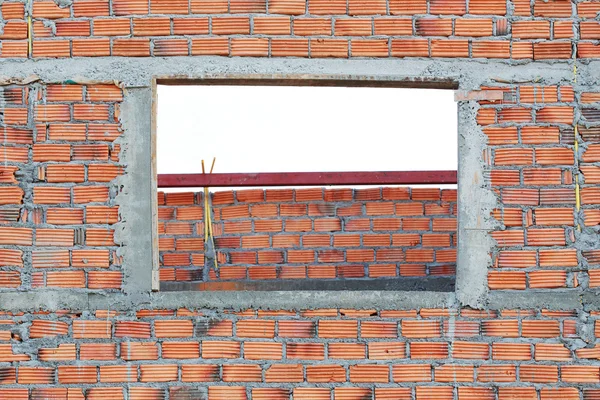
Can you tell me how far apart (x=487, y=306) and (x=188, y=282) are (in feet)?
10.9

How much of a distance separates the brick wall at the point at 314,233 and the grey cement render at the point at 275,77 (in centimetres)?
265

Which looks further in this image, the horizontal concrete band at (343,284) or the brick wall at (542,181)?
the horizontal concrete band at (343,284)

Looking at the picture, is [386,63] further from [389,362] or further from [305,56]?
[389,362]

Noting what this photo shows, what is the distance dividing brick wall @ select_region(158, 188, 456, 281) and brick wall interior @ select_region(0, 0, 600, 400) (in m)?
2.65

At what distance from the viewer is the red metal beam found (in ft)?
18.1

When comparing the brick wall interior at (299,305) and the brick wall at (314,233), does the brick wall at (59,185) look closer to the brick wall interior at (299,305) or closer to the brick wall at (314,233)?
the brick wall interior at (299,305)

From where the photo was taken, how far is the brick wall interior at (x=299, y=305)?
3.26m

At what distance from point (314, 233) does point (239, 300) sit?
8.97ft

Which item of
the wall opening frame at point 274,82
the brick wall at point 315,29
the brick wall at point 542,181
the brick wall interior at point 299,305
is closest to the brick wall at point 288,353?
the brick wall interior at point 299,305

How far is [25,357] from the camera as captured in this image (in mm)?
3273

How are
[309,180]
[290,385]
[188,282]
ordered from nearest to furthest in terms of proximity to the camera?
[290,385] < [309,180] < [188,282]

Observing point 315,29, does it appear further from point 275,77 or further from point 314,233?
point 314,233

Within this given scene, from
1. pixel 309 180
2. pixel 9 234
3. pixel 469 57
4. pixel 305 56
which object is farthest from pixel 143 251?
pixel 309 180

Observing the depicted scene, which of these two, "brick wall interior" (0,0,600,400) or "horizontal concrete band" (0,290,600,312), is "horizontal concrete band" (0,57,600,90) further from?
"horizontal concrete band" (0,290,600,312)
